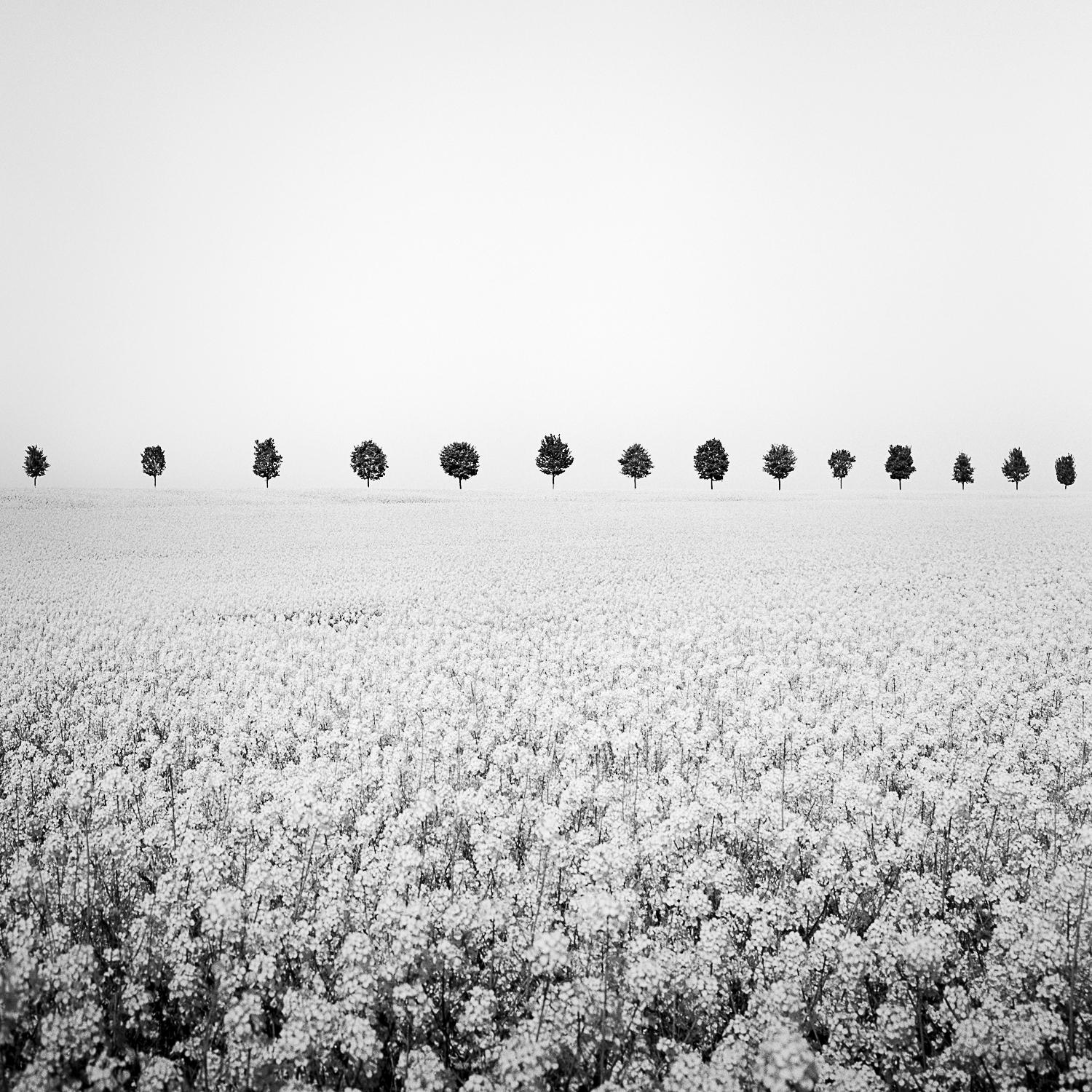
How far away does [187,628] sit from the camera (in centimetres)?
1270

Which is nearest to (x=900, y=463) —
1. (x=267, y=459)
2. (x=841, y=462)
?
(x=841, y=462)

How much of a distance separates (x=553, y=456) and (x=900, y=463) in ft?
205

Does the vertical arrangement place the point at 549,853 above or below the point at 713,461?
below

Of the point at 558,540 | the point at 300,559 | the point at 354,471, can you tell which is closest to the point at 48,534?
the point at 300,559

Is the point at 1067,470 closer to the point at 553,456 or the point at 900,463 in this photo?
the point at 900,463

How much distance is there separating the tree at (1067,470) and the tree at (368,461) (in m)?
124

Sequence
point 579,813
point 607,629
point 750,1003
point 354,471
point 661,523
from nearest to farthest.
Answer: point 750,1003 → point 579,813 → point 607,629 → point 661,523 → point 354,471

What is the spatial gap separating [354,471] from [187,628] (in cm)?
9504

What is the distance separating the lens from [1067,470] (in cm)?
11844

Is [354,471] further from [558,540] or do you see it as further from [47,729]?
[47,729]

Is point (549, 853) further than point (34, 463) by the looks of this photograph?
No

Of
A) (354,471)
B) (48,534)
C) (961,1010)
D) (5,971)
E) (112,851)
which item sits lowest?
(961,1010)

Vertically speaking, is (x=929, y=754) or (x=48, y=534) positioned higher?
(x=48, y=534)

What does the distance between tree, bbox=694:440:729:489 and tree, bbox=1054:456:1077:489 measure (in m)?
65.7
